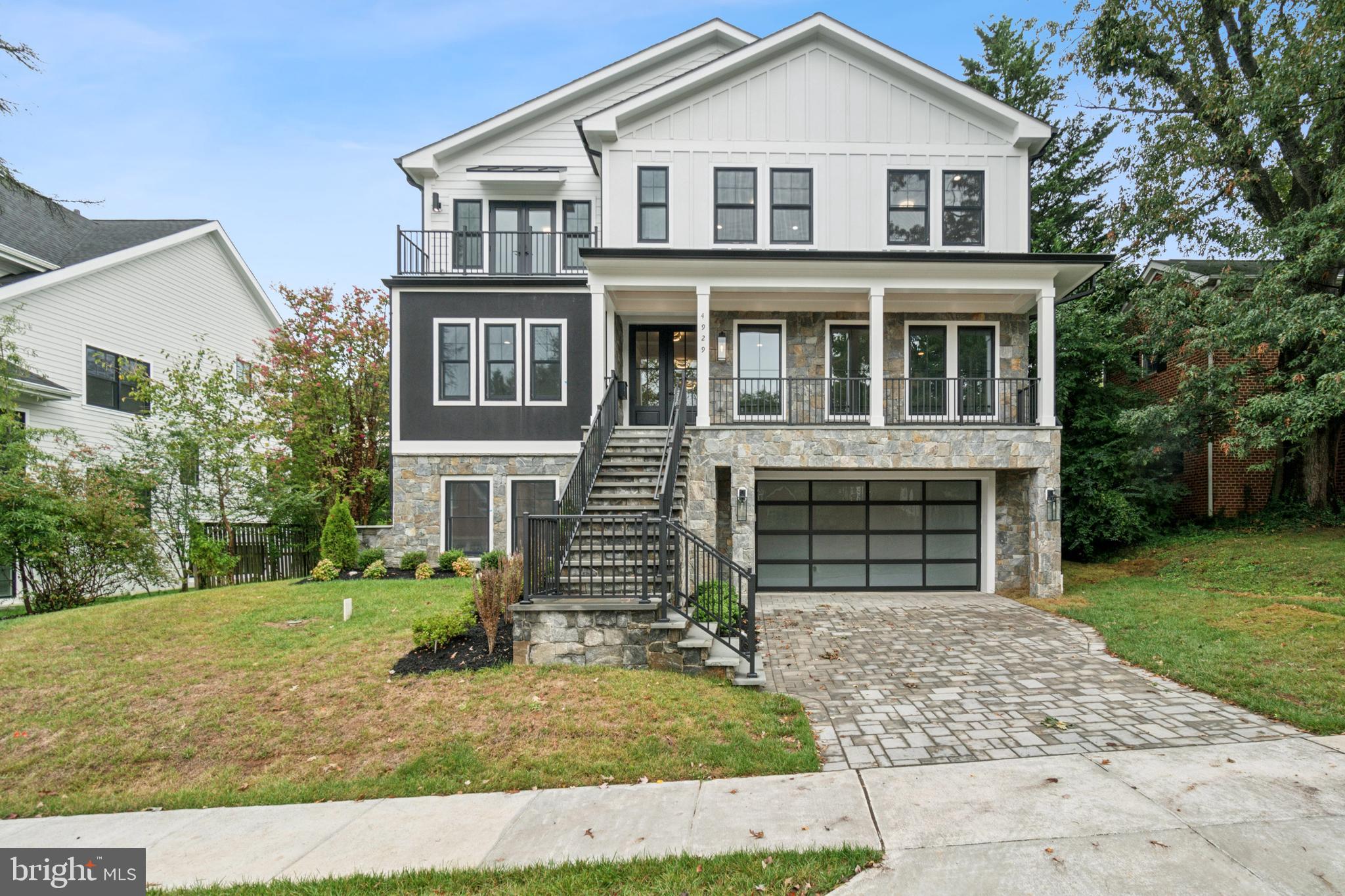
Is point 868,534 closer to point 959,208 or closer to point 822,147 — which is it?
point 959,208

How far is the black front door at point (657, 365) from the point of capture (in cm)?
1302

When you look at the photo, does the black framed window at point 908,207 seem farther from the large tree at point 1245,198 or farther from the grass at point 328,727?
the grass at point 328,727

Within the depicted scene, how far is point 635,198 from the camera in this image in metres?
12.0

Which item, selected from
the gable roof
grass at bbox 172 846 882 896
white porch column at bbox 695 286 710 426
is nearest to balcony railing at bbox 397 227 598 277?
the gable roof

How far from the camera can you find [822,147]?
39.4ft

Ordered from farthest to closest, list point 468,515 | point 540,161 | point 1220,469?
point 1220,469 < point 540,161 < point 468,515

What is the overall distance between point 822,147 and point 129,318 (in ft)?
51.4

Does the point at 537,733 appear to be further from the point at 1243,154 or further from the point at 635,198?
the point at 1243,154

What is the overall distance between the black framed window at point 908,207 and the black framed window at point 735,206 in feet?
8.76

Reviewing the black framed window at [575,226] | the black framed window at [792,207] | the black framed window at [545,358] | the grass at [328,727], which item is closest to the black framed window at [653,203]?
the black framed window at [575,226]

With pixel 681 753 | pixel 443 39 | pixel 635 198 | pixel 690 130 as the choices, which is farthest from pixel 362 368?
pixel 681 753

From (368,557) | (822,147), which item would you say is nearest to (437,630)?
(368,557)

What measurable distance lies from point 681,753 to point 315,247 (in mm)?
39367

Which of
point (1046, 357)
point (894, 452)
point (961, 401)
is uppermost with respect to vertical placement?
point (1046, 357)
